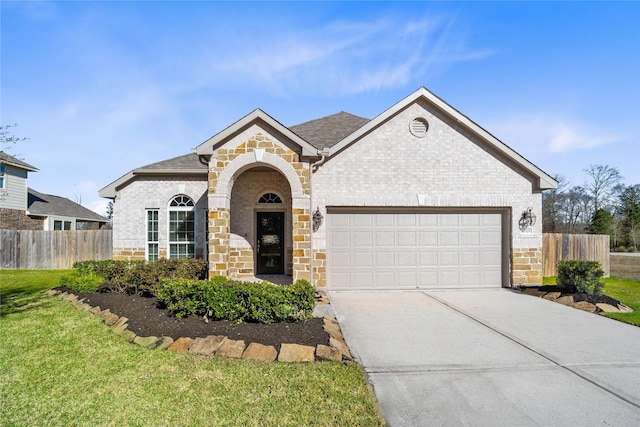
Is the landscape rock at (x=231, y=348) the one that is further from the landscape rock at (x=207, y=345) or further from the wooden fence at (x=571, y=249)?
the wooden fence at (x=571, y=249)

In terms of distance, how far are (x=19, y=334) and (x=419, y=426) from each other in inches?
273

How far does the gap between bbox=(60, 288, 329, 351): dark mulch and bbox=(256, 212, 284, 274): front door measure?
15.8 feet

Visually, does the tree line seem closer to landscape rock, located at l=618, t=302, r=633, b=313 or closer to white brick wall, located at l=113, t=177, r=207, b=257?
landscape rock, located at l=618, t=302, r=633, b=313

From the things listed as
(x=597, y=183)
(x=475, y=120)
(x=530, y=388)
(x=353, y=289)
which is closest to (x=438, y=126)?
(x=475, y=120)

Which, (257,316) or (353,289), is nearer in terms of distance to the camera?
(257,316)

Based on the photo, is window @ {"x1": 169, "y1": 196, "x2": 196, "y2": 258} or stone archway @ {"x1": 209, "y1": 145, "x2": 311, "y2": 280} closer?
stone archway @ {"x1": 209, "y1": 145, "x2": 311, "y2": 280}

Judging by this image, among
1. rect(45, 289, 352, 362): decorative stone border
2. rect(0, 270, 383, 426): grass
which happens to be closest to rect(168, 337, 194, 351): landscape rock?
rect(45, 289, 352, 362): decorative stone border

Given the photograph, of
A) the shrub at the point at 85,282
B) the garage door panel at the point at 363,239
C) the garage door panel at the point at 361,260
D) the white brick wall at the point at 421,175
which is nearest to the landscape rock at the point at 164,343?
the shrub at the point at 85,282

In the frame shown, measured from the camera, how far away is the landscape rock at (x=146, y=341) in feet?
16.2

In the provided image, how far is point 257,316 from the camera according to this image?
5.63m

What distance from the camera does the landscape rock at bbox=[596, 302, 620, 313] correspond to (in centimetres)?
729

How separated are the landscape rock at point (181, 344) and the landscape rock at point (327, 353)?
201 cm

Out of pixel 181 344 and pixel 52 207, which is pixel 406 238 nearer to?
pixel 181 344

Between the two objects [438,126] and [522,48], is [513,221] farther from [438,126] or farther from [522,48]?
[522,48]
